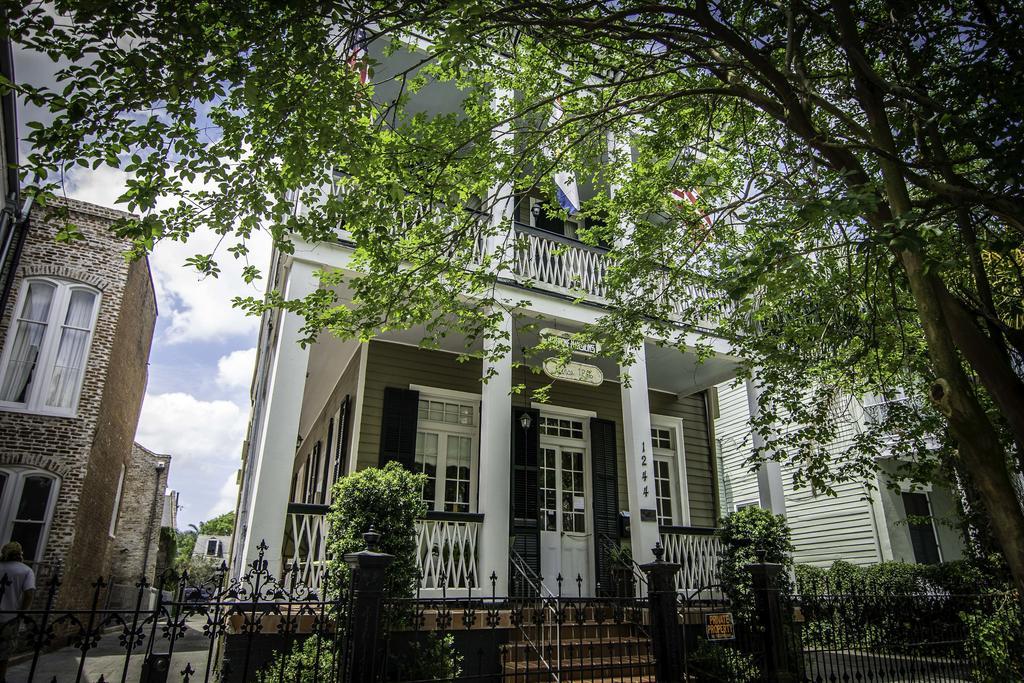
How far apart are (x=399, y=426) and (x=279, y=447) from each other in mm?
3047

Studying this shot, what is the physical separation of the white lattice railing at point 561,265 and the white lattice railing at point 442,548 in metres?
3.61

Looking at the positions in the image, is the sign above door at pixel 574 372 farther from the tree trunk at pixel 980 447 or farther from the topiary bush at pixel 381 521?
the tree trunk at pixel 980 447

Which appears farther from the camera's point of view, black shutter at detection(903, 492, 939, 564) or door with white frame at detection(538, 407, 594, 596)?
black shutter at detection(903, 492, 939, 564)

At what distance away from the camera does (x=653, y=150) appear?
24.9ft

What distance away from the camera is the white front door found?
10.2m

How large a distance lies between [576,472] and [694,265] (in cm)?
471

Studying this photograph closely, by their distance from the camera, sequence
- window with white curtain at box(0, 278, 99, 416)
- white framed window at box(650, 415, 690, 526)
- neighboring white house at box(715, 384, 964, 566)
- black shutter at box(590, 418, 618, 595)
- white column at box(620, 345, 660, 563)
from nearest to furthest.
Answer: white column at box(620, 345, 660, 563), black shutter at box(590, 418, 618, 595), window with white curtain at box(0, 278, 99, 416), white framed window at box(650, 415, 690, 526), neighboring white house at box(715, 384, 964, 566)

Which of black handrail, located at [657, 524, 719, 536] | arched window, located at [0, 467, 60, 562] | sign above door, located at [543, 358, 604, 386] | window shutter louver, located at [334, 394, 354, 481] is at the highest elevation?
sign above door, located at [543, 358, 604, 386]

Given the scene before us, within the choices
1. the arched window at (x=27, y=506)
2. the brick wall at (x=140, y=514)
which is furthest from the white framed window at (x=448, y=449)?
the brick wall at (x=140, y=514)

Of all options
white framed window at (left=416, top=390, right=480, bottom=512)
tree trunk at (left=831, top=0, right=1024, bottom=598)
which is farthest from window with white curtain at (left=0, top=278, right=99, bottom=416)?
tree trunk at (left=831, top=0, right=1024, bottom=598)

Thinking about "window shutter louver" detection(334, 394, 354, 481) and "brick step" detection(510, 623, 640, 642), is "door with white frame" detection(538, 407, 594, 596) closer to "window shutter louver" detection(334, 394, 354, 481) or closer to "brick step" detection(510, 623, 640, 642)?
"brick step" detection(510, 623, 640, 642)

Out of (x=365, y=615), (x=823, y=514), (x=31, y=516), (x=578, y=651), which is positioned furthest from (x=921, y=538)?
(x=31, y=516)

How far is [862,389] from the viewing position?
8.89 metres

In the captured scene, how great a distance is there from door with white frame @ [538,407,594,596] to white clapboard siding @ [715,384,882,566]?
5.32m
